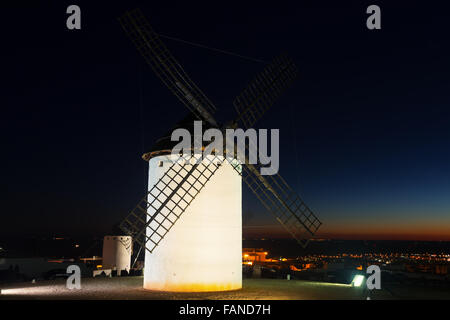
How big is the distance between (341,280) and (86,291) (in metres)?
12.0

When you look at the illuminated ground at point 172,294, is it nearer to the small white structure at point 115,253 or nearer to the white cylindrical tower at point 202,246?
the white cylindrical tower at point 202,246

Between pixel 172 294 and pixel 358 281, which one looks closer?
pixel 172 294

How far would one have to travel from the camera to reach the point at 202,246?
16875 mm

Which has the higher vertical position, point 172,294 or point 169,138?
point 169,138

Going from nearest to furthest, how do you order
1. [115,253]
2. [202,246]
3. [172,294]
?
[172,294] < [202,246] < [115,253]

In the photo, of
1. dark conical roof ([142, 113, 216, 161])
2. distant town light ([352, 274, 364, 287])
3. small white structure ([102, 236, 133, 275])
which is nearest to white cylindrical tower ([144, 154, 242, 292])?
dark conical roof ([142, 113, 216, 161])

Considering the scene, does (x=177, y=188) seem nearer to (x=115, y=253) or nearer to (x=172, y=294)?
(x=172, y=294)

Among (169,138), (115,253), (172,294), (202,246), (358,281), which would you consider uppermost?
(169,138)

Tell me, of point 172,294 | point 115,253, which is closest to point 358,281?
point 172,294

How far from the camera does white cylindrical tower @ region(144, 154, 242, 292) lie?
16703mm
